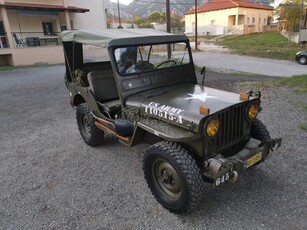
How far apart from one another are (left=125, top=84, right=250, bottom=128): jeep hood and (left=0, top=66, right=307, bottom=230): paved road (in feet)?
3.45

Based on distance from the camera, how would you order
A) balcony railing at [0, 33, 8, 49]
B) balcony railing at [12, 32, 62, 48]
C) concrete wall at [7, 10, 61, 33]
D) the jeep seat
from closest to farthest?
the jeep seat
balcony railing at [0, 33, 8, 49]
balcony railing at [12, 32, 62, 48]
concrete wall at [7, 10, 61, 33]

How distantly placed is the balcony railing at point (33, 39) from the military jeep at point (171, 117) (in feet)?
54.4

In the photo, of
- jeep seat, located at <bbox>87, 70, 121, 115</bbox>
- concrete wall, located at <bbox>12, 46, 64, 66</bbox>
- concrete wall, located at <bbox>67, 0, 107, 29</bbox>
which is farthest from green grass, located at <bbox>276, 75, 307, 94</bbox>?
concrete wall, located at <bbox>67, 0, 107, 29</bbox>

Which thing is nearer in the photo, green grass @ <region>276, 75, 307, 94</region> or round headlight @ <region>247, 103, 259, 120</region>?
round headlight @ <region>247, 103, 259, 120</region>

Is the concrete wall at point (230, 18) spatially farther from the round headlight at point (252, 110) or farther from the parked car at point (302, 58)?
the round headlight at point (252, 110)

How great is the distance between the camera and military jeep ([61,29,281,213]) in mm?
2711

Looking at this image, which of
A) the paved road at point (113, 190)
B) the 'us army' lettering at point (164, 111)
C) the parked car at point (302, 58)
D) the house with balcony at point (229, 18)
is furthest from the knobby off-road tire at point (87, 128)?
the house with balcony at point (229, 18)

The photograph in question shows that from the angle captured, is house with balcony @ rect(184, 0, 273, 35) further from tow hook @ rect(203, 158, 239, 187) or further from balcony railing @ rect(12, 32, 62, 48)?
tow hook @ rect(203, 158, 239, 187)

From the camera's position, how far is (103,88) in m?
4.35

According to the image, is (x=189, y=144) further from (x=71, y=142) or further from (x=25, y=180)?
(x=71, y=142)

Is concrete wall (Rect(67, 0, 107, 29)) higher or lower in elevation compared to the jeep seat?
higher

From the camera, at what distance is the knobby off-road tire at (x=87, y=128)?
14.6ft

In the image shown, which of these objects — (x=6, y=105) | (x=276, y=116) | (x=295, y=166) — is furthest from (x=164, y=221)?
(x=6, y=105)

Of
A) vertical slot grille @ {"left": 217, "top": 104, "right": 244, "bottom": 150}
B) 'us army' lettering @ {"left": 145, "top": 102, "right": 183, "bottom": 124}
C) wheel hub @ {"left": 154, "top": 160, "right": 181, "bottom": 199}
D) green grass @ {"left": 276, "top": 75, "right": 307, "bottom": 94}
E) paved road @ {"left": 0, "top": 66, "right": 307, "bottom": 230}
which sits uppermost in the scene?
'us army' lettering @ {"left": 145, "top": 102, "right": 183, "bottom": 124}
